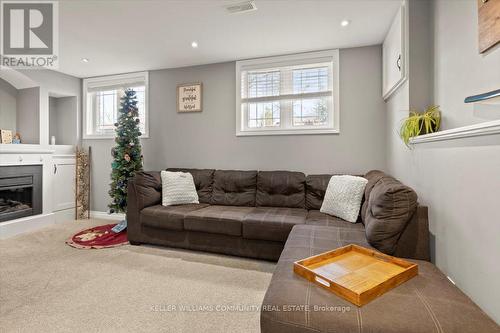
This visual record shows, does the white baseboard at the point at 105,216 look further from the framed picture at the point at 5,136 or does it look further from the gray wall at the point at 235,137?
the framed picture at the point at 5,136

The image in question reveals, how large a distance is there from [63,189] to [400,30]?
5184mm

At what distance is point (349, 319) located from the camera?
96 cm

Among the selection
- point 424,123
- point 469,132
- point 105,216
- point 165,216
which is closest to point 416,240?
point 469,132

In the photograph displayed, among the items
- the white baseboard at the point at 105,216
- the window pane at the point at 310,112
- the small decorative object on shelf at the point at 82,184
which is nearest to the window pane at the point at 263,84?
the window pane at the point at 310,112

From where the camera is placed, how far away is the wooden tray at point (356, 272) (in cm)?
108

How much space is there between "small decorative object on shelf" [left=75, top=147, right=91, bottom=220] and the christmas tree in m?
1.14

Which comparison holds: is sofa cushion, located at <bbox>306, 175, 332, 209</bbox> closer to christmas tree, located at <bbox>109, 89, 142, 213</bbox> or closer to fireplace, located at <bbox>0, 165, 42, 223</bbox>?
christmas tree, located at <bbox>109, 89, 142, 213</bbox>

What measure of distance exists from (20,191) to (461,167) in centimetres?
517

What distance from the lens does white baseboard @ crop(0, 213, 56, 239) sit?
3397 mm

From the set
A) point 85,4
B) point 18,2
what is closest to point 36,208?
point 18,2

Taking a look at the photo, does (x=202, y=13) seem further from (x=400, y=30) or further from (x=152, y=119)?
(x=152, y=119)

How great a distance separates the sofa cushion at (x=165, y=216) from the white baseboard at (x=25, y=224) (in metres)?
2.00

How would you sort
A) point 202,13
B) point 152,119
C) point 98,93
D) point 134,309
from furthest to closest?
point 98,93 → point 152,119 → point 202,13 → point 134,309

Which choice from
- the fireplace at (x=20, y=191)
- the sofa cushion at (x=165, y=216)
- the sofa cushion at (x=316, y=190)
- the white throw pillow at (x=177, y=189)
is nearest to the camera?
the sofa cushion at (x=165, y=216)
